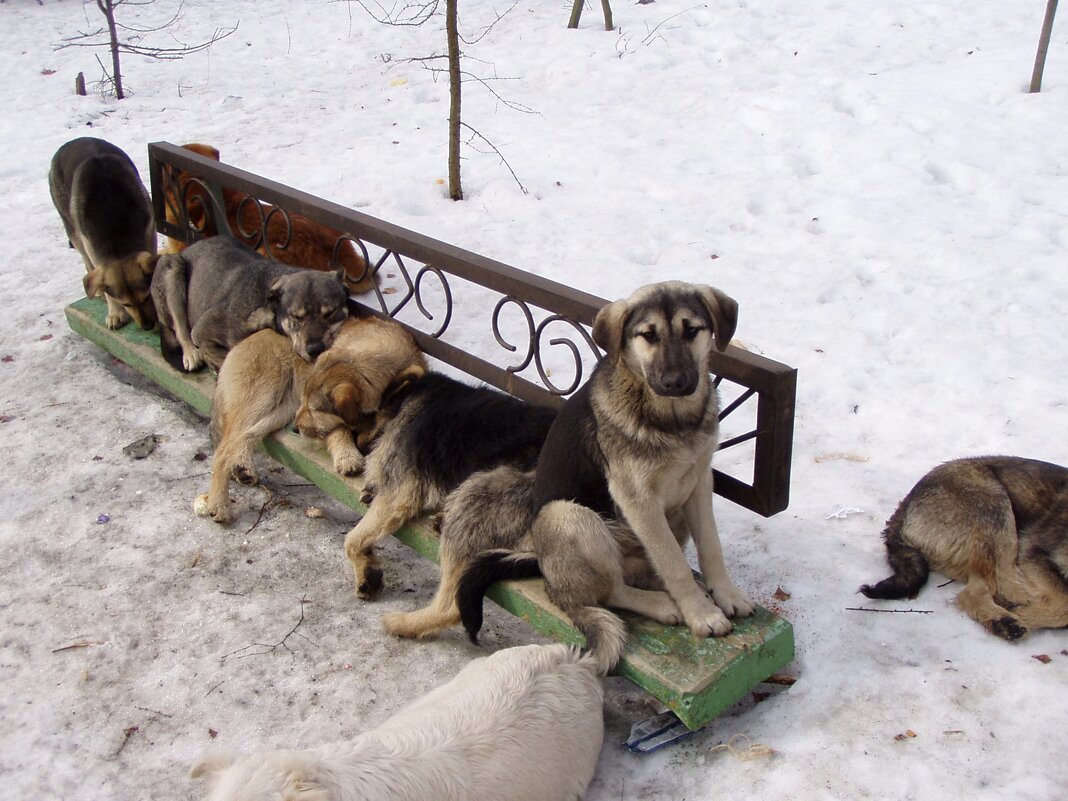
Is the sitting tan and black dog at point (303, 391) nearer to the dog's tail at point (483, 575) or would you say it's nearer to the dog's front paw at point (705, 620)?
the dog's tail at point (483, 575)

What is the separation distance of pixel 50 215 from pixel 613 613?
23.9 feet

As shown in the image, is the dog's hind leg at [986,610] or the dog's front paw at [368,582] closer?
the dog's hind leg at [986,610]

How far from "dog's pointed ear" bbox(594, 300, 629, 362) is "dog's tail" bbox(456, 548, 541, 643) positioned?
982mm

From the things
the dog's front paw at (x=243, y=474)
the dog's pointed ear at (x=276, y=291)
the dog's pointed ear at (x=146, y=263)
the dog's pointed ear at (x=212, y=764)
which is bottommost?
the dog's front paw at (x=243, y=474)

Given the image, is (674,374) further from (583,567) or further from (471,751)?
(471,751)

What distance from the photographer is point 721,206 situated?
756cm

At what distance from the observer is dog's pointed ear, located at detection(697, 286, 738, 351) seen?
3674 millimetres

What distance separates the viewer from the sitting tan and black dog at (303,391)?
5.06m

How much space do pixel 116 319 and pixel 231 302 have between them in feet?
3.97

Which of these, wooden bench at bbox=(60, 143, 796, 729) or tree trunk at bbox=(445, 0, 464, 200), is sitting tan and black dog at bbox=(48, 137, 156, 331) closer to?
wooden bench at bbox=(60, 143, 796, 729)

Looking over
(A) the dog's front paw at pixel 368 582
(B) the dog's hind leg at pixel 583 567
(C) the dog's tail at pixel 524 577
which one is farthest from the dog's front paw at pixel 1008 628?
(A) the dog's front paw at pixel 368 582

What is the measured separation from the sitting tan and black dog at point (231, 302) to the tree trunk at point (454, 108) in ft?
7.31

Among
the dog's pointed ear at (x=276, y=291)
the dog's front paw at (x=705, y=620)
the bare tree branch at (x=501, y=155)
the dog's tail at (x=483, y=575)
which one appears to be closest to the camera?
the dog's front paw at (x=705, y=620)

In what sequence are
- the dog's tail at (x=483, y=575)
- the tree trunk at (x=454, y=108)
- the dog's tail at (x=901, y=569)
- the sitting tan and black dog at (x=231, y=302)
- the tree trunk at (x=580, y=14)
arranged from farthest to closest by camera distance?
the tree trunk at (x=580, y=14) < the tree trunk at (x=454, y=108) < the sitting tan and black dog at (x=231, y=302) < the dog's tail at (x=901, y=569) < the dog's tail at (x=483, y=575)
